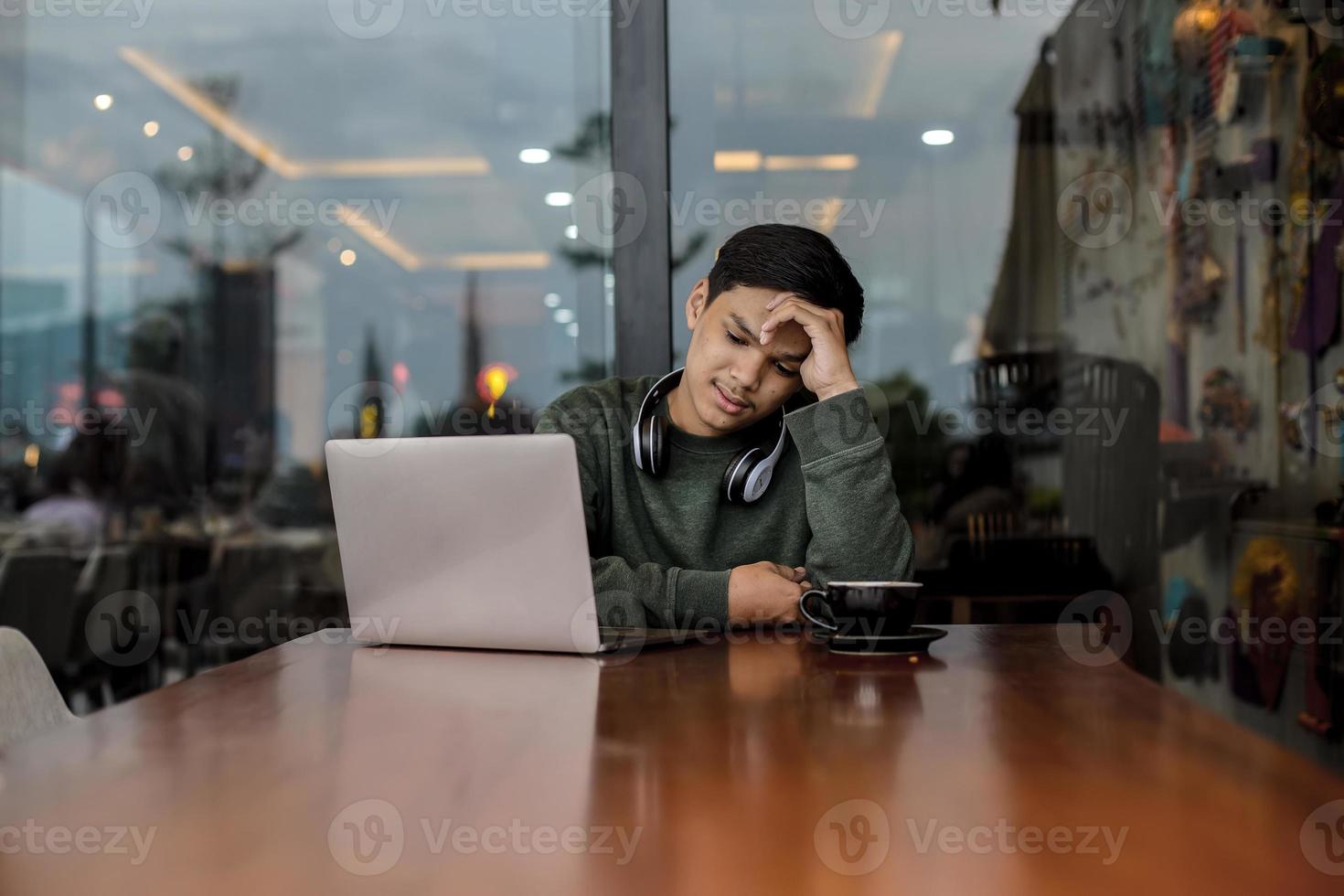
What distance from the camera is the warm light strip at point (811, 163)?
2.97 meters

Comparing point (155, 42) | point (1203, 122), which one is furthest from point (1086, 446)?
point (155, 42)

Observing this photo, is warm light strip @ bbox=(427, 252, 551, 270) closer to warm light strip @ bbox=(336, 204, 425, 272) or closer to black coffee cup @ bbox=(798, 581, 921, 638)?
warm light strip @ bbox=(336, 204, 425, 272)

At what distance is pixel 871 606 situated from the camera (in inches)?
50.7

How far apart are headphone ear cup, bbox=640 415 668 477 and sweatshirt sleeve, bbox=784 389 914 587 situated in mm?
259

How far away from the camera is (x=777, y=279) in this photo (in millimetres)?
1900

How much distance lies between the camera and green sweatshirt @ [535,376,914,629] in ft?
5.61

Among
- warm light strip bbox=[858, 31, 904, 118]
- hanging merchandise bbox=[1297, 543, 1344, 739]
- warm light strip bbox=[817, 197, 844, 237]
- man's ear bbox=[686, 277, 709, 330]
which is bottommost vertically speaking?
hanging merchandise bbox=[1297, 543, 1344, 739]

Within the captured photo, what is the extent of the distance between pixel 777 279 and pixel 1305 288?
77.5 inches

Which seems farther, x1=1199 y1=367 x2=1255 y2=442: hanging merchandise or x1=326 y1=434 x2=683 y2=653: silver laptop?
x1=1199 y1=367 x2=1255 y2=442: hanging merchandise

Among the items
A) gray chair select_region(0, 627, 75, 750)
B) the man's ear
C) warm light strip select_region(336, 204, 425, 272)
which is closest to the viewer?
gray chair select_region(0, 627, 75, 750)

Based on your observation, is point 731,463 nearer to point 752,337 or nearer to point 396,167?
point 752,337

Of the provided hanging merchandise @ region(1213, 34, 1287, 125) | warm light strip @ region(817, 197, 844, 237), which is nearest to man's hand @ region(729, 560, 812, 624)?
warm light strip @ region(817, 197, 844, 237)

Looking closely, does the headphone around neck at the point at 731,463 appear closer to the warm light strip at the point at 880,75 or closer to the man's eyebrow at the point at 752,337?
the man's eyebrow at the point at 752,337

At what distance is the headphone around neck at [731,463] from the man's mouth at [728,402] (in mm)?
74
